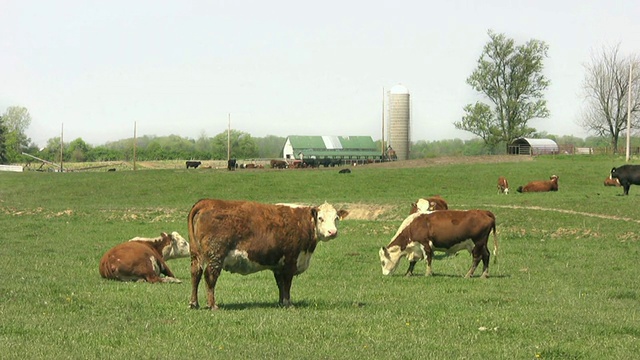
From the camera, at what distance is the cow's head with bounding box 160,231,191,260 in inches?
773

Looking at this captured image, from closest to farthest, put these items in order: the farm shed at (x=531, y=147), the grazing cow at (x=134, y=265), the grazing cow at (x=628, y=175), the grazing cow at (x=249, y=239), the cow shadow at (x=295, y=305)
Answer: the grazing cow at (x=249, y=239)
the cow shadow at (x=295, y=305)
the grazing cow at (x=134, y=265)
the grazing cow at (x=628, y=175)
the farm shed at (x=531, y=147)

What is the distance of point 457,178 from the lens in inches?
2256

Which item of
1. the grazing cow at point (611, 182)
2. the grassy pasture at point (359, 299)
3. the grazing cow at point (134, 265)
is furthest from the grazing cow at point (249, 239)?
the grazing cow at point (611, 182)

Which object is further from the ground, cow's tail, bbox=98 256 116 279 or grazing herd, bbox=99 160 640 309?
grazing herd, bbox=99 160 640 309

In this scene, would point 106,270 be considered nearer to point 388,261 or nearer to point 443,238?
point 388,261

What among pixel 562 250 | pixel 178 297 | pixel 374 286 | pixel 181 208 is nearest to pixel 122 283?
pixel 178 297

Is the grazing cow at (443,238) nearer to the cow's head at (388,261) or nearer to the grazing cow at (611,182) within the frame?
the cow's head at (388,261)

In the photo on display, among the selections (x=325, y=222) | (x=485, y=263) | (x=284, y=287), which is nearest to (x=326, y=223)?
(x=325, y=222)

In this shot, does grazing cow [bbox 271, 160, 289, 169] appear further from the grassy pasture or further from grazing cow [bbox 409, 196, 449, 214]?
grazing cow [bbox 409, 196, 449, 214]

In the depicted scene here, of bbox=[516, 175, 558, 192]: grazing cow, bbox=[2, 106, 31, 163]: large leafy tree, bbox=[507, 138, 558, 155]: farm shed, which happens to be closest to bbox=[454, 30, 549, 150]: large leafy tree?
bbox=[507, 138, 558, 155]: farm shed

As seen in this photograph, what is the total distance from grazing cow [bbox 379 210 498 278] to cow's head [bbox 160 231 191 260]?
15.5ft

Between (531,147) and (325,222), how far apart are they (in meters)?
76.3

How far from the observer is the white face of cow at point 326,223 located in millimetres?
14062

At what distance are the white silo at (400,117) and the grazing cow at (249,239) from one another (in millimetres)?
93583
